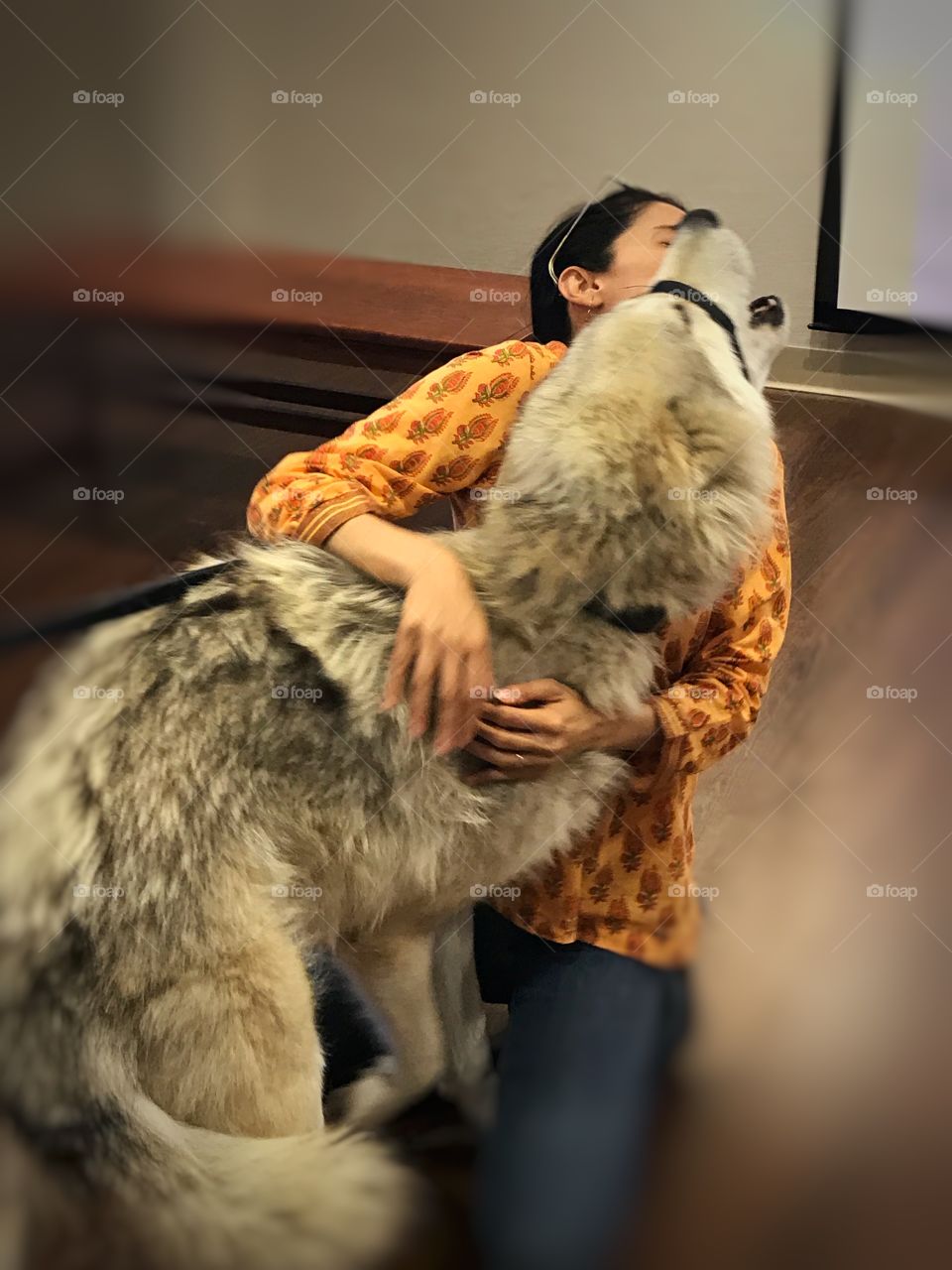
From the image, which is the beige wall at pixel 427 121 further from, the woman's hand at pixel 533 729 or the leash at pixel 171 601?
the woman's hand at pixel 533 729

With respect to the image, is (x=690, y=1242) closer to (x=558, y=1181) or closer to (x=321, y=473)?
(x=558, y=1181)

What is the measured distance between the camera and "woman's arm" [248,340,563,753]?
1.11m

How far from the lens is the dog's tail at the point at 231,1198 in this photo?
113cm

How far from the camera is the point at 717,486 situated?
1131 millimetres

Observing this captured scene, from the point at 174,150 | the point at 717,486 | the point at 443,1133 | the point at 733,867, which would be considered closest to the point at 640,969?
the point at 733,867
